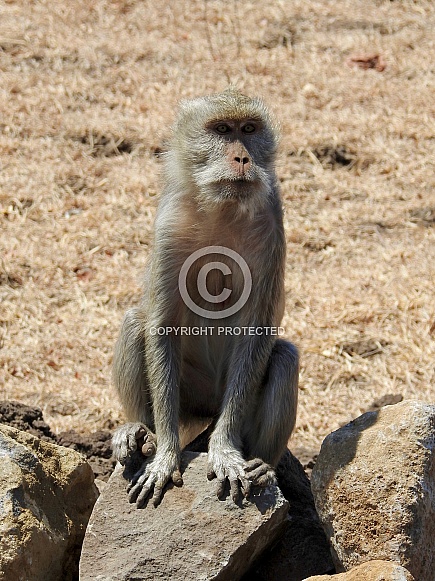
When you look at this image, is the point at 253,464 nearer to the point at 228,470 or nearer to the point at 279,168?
the point at 228,470

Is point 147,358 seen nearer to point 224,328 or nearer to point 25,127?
point 224,328

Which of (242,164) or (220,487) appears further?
(242,164)

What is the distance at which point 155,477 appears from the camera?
173 inches

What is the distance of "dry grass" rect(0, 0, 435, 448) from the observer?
699 cm

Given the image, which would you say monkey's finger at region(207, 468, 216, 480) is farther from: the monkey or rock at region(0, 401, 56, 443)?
rock at region(0, 401, 56, 443)

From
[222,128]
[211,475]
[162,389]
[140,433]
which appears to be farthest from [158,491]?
[222,128]

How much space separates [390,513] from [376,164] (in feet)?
20.0

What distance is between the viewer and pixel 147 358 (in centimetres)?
491

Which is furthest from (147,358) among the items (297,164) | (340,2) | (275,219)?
(340,2)

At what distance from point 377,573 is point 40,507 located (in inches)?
62.2

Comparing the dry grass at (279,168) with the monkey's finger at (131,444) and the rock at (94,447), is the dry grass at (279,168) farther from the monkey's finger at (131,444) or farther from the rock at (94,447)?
the monkey's finger at (131,444)

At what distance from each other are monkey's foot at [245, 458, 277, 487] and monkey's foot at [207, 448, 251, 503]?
25 mm

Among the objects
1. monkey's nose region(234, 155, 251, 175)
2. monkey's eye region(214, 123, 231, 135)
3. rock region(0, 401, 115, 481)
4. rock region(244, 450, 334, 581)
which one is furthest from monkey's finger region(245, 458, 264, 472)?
monkey's eye region(214, 123, 231, 135)

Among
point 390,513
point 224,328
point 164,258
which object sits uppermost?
point 164,258
